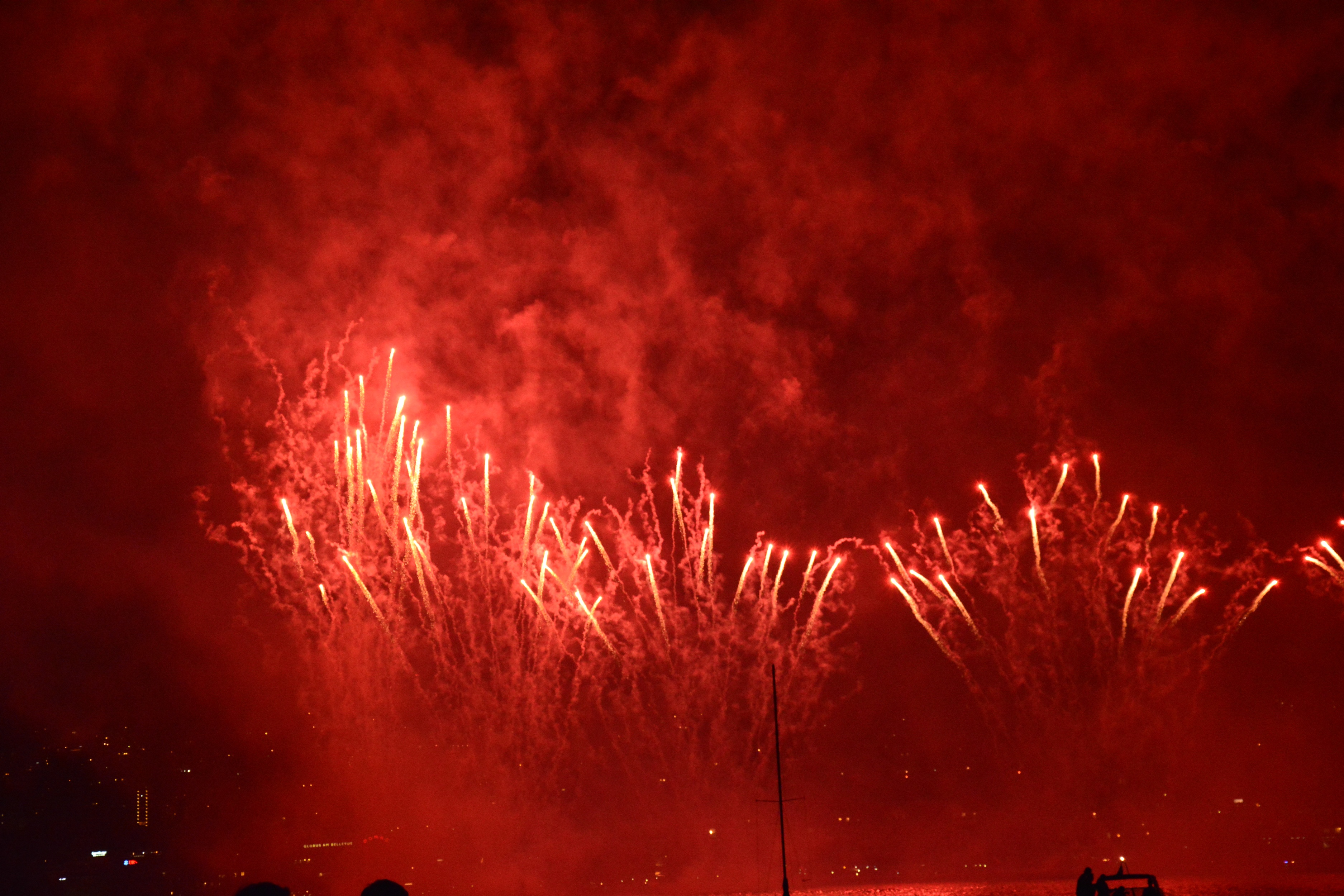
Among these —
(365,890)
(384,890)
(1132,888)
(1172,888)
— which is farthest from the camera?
(1172,888)

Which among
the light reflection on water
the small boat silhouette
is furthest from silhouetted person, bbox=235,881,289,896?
the light reflection on water

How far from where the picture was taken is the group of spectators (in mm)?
7012

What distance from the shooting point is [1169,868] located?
70.9 meters

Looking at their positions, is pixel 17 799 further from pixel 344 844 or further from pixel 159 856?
pixel 344 844

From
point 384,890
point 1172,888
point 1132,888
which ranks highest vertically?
point 384,890

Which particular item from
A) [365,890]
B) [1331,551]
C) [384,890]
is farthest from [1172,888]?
[365,890]

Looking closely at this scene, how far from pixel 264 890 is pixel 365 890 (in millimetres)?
1119

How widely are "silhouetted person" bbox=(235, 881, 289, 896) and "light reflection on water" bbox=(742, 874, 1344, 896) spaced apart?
47.6 meters

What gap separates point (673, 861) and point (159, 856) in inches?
1598

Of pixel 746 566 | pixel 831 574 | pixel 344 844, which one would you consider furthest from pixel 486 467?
pixel 344 844

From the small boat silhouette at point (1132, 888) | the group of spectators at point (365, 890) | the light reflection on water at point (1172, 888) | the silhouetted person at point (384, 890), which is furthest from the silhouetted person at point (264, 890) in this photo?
the light reflection on water at point (1172, 888)

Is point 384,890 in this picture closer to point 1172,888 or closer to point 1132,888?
point 1132,888

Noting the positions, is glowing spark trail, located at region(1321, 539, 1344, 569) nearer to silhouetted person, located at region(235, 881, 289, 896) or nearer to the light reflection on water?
the light reflection on water

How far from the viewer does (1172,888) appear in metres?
54.9
